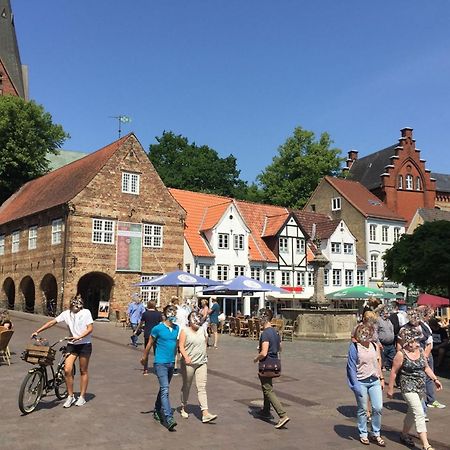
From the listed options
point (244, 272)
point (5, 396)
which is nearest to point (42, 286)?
point (244, 272)

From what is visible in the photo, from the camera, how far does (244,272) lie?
39375mm

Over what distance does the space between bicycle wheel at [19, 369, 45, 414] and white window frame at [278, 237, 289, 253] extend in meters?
33.5

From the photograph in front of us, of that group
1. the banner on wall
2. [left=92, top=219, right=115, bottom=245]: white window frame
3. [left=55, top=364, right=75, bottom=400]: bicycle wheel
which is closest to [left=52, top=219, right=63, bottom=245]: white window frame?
[left=92, top=219, right=115, bottom=245]: white window frame

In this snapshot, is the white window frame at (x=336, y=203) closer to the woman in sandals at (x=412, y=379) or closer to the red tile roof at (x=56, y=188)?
the red tile roof at (x=56, y=188)

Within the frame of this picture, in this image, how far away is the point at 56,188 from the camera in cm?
3700

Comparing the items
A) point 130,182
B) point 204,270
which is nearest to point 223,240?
point 204,270

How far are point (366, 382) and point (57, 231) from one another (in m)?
28.6

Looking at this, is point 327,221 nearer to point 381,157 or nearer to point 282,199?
point 282,199

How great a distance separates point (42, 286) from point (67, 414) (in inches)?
1092

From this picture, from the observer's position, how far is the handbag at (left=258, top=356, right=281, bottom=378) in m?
8.46

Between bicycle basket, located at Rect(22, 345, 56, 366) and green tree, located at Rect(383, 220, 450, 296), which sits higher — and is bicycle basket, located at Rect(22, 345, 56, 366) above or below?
below

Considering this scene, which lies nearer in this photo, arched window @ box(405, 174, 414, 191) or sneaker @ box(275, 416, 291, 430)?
sneaker @ box(275, 416, 291, 430)

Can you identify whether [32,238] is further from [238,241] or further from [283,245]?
[283,245]

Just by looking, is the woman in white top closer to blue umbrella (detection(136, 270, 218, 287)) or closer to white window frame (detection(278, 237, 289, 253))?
blue umbrella (detection(136, 270, 218, 287))
